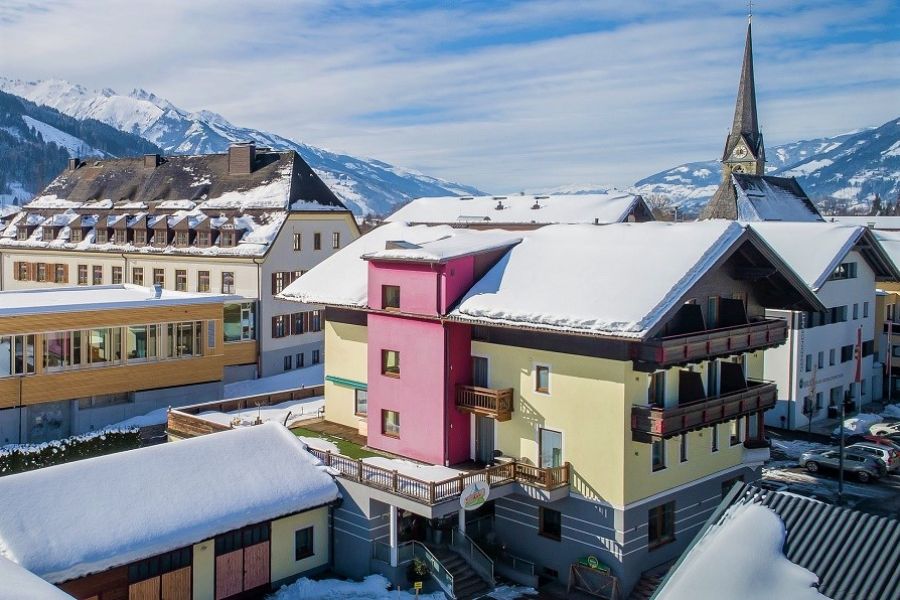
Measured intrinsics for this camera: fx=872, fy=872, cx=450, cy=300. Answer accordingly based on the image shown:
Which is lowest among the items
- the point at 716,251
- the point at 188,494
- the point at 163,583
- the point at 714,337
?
the point at 163,583

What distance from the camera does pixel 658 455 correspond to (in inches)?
1098

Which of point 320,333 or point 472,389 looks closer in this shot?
point 472,389

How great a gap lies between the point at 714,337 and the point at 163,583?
17918 mm

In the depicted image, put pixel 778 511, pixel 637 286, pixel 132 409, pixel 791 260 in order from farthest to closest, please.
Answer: pixel 791 260 → pixel 132 409 → pixel 637 286 → pixel 778 511

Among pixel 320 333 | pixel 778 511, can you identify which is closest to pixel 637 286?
pixel 778 511

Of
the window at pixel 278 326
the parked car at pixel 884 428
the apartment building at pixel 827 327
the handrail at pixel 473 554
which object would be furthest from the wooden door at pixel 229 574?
the parked car at pixel 884 428

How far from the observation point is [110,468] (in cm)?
2539

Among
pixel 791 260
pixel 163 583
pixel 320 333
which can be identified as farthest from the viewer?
pixel 320 333

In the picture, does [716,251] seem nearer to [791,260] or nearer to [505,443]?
[505,443]

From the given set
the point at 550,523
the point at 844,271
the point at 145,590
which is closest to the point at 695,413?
the point at 550,523

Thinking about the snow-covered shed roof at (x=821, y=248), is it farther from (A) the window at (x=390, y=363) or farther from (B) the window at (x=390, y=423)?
(B) the window at (x=390, y=423)

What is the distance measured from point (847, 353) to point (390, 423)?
104 ft

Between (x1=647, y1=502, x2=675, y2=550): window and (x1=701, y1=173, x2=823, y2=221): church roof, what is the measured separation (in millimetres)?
53474

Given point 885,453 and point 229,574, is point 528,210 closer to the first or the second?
point 885,453
